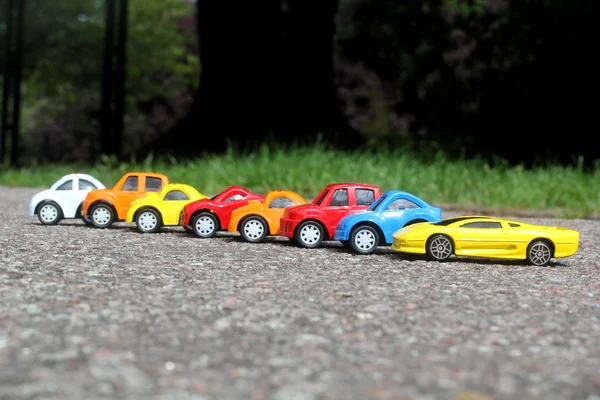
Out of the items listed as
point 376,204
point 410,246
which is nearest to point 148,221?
point 376,204

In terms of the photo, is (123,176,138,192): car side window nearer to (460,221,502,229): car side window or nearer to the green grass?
(460,221,502,229): car side window

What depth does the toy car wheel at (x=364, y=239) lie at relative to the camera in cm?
948

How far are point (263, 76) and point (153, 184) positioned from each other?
10235 mm

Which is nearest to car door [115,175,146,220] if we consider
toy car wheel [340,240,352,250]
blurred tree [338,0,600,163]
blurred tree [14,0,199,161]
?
toy car wheel [340,240,352,250]

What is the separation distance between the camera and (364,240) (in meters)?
9.53

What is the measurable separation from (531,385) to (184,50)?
37.8 metres

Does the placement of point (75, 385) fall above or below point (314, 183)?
below

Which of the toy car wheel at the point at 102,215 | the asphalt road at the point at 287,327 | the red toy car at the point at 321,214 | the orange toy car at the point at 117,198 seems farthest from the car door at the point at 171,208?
the asphalt road at the point at 287,327

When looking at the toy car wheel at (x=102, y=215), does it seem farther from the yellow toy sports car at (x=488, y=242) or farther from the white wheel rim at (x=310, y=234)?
the yellow toy sports car at (x=488, y=242)

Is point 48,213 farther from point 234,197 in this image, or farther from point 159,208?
point 234,197

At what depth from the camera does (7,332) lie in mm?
5262

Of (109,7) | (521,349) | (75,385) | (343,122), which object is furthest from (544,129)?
(75,385)

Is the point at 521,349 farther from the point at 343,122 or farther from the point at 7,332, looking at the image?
the point at 343,122

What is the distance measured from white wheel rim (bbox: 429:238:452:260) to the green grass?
5506mm
